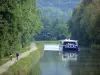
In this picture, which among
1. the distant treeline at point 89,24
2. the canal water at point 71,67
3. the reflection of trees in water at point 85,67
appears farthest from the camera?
the distant treeline at point 89,24

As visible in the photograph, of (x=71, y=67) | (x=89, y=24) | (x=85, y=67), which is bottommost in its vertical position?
(x=71, y=67)

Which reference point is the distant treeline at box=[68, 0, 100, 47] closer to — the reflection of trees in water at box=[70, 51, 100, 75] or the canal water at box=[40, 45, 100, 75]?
the canal water at box=[40, 45, 100, 75]

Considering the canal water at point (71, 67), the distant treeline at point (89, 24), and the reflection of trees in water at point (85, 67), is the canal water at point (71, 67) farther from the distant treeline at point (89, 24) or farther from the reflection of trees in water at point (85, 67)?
the distant treeline at point (89, 24)

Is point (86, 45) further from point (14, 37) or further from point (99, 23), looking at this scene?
point (14, 37)

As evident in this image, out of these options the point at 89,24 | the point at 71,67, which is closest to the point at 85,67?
the point at 71,67

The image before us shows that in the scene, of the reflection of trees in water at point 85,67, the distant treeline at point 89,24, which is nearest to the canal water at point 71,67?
the reflection of trees in water at point 85,67

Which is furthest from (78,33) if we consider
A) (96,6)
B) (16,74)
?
(16,74)

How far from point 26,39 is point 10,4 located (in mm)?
33020

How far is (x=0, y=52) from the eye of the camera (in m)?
34.2

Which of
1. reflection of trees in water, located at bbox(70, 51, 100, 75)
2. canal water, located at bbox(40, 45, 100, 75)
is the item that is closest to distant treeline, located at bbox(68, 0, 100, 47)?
canal water, located at bbox(40, 45, 100, 75)

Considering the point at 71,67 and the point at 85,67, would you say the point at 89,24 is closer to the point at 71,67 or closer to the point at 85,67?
the point at 71,67

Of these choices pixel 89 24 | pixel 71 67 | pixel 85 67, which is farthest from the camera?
pixel 89 24

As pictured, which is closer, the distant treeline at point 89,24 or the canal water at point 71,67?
the canal water at point 71,67

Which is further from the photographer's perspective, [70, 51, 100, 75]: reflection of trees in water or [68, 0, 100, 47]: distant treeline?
[68, 0, 100, 47]: distant treeline
